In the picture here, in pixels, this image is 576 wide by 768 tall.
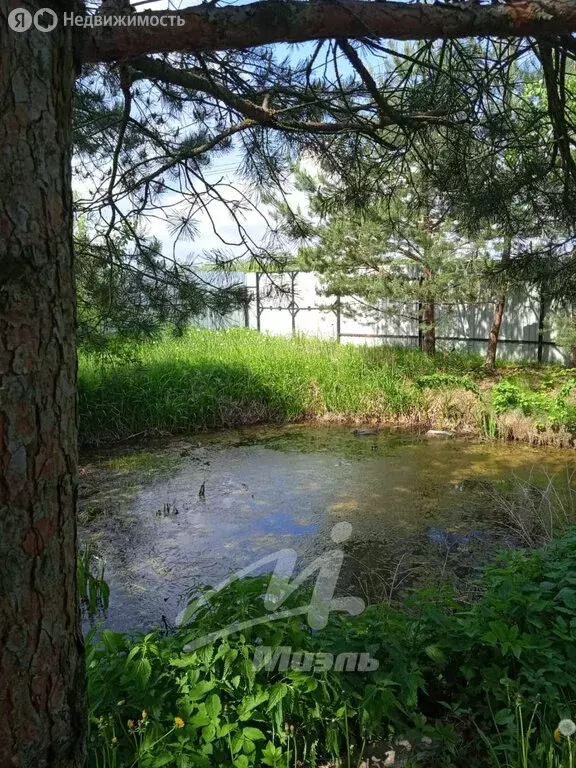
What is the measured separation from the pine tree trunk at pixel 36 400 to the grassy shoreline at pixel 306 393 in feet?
15.7

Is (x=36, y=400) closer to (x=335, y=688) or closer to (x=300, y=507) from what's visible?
(x=335, y=688)

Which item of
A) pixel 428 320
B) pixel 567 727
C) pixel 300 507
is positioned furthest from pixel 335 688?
pixel 428 320

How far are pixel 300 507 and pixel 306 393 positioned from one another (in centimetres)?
284

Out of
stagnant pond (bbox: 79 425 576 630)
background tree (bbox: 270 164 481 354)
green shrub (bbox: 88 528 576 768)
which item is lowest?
stagnant pond (bbox: 79 425 576 630)

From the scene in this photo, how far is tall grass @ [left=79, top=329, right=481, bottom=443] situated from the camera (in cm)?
626

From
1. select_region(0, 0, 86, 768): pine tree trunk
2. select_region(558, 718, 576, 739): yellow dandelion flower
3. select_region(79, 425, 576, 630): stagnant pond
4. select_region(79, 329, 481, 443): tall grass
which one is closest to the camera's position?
select_region(0, 0, 86, 768): pine tree trunk

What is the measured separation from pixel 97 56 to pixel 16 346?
609 millimetres

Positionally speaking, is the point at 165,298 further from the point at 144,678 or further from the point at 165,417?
the point at 165,417

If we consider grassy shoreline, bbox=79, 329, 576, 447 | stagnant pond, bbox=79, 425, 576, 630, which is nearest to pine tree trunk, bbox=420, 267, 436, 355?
grassy shoreline, bbox=79, 329, 576, 447

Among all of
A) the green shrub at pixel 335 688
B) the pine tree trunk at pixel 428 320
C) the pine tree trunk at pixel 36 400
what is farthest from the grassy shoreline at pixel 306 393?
the pine tree trunk at pixel 36 400

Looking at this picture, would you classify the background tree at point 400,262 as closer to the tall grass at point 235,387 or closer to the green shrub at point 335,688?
the tall grass at point 235,387

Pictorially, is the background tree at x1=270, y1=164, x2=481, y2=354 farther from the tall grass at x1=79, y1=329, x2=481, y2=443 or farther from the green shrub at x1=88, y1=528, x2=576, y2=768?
the green shrub at x1=88, y1=528, x2=576, y2=768

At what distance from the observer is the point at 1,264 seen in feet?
2.77

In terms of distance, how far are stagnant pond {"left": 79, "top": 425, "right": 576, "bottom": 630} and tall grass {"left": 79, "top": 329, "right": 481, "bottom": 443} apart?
37cm
